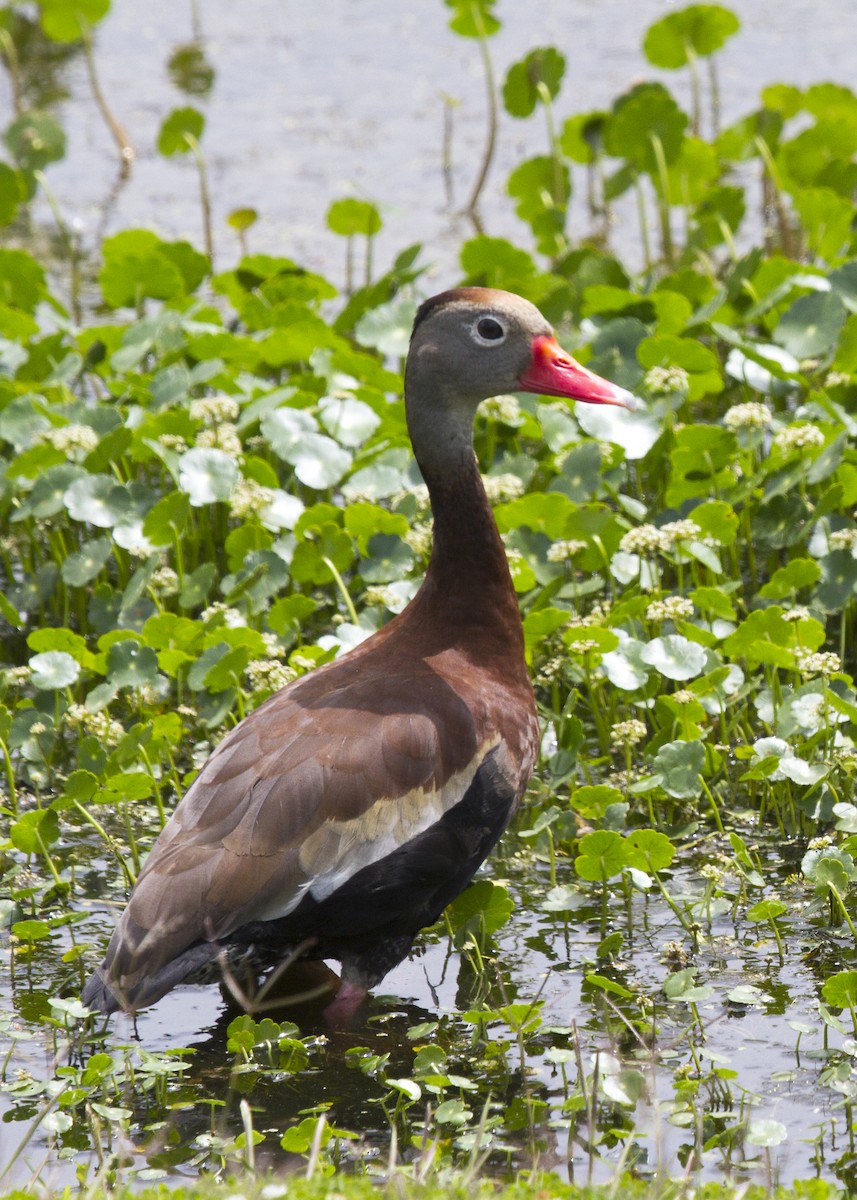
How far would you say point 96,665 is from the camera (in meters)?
4.87

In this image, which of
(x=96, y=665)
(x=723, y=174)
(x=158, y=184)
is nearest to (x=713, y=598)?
(x=96, y=665)

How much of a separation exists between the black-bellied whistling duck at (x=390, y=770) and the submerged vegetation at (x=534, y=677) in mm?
183

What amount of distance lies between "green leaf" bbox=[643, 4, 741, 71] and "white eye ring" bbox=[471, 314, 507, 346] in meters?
4.30

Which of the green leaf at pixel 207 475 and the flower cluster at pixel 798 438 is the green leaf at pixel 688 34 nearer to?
the flower cluster at pixel 798 438

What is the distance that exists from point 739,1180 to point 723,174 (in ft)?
23.0

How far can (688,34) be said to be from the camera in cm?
824

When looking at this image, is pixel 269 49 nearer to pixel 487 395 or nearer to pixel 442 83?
pixel 442 83

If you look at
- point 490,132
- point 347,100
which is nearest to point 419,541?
point 490,132

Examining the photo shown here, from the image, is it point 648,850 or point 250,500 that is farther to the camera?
point 250,500

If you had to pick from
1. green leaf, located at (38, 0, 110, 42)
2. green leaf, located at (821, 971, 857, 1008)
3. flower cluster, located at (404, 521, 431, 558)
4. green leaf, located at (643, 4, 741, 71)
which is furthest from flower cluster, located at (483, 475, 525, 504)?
green leaf, located at (38, 0, 110, 42)

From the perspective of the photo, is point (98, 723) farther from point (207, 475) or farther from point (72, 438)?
point (72, 438)

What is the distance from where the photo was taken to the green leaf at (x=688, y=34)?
26.7ft

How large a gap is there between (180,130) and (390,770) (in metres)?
5.07

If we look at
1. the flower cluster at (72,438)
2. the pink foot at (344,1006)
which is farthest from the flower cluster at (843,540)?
the flower cluster at (72,438)
